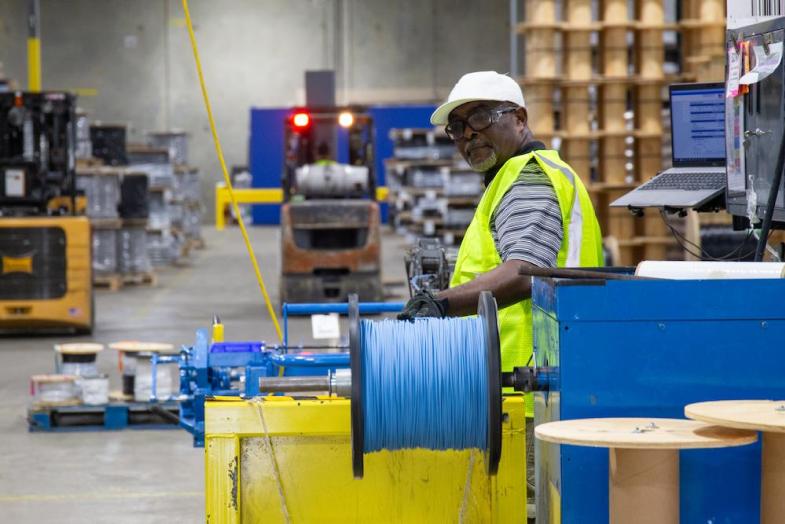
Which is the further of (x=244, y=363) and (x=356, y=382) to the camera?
(x=244, y=363)

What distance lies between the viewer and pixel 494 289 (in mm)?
3719

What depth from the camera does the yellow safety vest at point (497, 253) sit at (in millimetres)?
3908

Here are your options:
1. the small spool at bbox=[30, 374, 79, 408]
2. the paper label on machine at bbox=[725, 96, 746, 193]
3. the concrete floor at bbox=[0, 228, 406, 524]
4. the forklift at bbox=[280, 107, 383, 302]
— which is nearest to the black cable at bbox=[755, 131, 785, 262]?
the paper label on machine at bbox=[725, 96, 746, 193]

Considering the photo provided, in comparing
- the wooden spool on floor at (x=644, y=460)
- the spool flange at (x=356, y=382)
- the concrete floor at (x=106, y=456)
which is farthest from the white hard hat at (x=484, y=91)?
the concrete floor at (x=106, y=456)

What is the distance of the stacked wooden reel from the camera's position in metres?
13.4

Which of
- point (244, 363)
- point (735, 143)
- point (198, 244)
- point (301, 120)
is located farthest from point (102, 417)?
point (198, 244)

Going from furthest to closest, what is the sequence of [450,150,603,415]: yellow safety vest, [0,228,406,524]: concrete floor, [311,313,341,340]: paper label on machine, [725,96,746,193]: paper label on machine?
[0,228,406,524]: concrete floor < [311,313,341,340]: paper label on machine < [725,96,746,193]: paper label on machine < [450,150,603,415]: yellow safety vest

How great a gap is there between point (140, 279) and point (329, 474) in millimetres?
13952

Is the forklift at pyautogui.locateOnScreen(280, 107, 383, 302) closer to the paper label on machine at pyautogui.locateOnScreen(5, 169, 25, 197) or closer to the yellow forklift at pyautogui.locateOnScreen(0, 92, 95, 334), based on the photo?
the yellow forklift at pyautogui.locateOnScreen(0, 92, 95, 334)

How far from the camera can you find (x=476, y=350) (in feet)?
10.4

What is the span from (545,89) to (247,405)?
10.2 meters

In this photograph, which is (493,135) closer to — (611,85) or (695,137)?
(695,137)

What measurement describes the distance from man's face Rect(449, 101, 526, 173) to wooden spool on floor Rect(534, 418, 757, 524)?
144cm

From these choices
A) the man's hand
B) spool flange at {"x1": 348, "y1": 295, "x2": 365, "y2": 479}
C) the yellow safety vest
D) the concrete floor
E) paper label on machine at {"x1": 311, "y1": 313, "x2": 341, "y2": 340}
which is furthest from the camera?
the concrete floor
